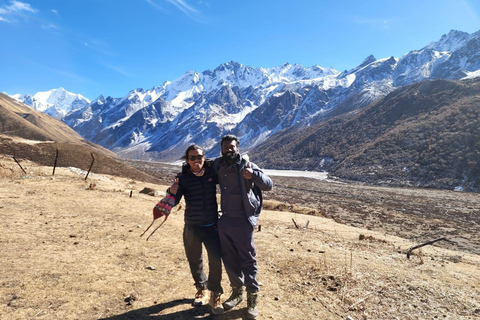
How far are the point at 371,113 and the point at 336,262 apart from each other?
103608 millimetres

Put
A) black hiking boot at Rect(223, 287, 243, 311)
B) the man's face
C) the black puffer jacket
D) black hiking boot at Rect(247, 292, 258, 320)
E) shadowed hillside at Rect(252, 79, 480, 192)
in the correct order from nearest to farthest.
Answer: the man's face, black hiking boot at Rect(247, 292, 258, 320), the black puffer jacket, black hiking boot at Rect(223, 287, 243, 311), shadowed hillside at Rect(252, 79, 480, 192)

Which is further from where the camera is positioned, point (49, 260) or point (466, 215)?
point (466, 215)

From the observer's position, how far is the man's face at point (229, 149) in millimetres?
3719

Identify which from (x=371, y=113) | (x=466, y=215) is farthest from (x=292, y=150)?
(x=466, y=215)

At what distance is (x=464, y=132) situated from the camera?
52.2 metres

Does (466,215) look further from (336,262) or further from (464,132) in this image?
(464,132)

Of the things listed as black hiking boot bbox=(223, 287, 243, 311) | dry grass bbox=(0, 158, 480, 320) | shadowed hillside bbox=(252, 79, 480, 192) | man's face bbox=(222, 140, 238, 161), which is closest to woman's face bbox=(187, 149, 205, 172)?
man's face bbox=(222, 140, 238, 161)

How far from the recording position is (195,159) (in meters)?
3.88

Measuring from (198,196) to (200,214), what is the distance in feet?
0.91

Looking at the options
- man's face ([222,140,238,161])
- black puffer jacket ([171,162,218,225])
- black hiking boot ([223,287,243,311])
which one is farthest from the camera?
black hiking boot ([223,287,243,311])

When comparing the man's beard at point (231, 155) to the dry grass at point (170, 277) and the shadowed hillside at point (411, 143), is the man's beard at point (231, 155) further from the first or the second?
the shadowed hillside at point (411, 143)

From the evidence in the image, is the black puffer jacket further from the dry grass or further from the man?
the dry grass

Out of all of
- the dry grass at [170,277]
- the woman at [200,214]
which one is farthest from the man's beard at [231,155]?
the dry grass at [170,277]

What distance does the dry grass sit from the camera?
13.7ft
